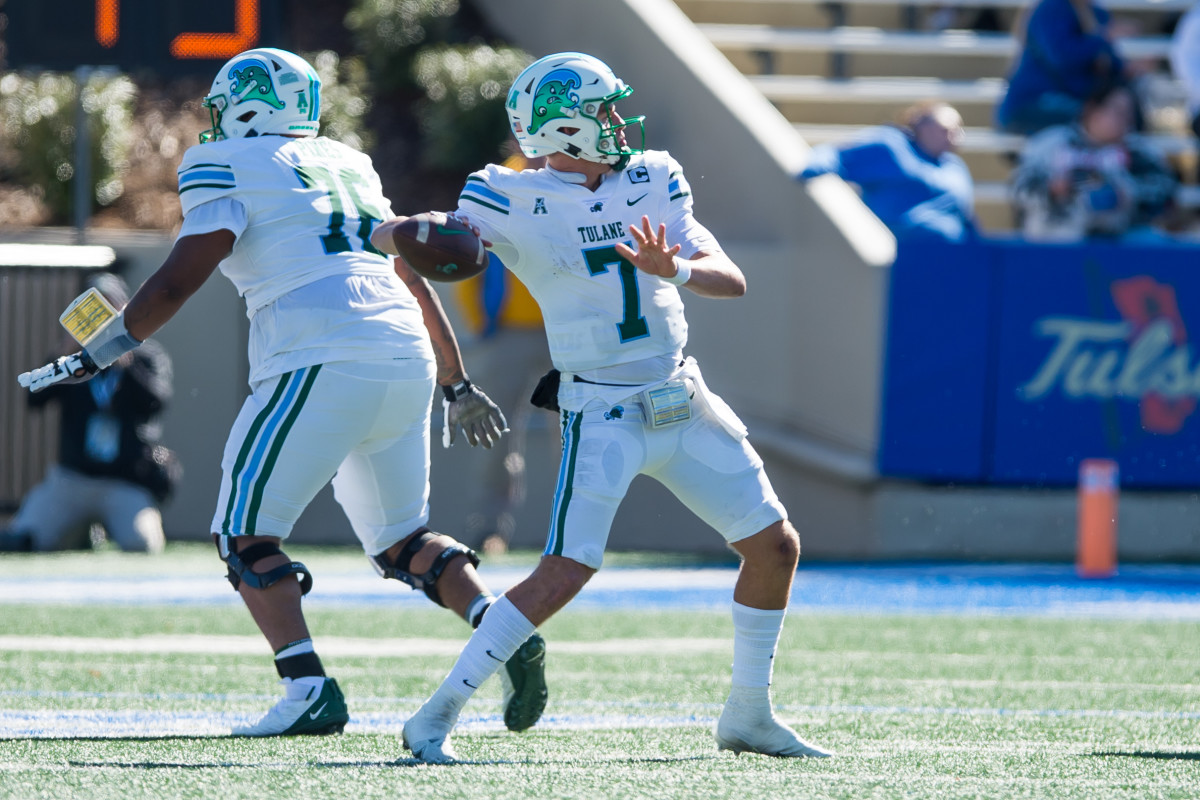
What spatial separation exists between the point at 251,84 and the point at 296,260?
0.51 metres

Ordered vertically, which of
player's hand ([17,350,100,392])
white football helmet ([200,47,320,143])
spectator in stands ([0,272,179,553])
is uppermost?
white football helmet ([200,47,320,143])

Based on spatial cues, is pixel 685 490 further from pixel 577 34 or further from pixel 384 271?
pixel 577 34

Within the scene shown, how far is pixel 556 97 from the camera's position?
465cm

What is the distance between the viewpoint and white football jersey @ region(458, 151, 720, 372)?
4.62 metres

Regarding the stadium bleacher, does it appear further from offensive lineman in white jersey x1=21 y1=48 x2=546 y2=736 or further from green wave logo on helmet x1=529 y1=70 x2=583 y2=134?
green wave logo on helmet x1=529 y1=70 x2=583 y2=134

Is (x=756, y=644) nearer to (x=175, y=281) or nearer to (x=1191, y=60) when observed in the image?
(x=175, y=281)

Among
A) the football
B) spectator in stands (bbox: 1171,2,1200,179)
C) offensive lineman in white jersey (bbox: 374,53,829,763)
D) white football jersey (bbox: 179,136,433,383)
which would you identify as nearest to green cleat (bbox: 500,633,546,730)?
offensive lineman in white jersey (bbox: 374,53,829,763)

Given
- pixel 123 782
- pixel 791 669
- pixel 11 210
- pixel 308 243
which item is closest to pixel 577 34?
pixel 11 210

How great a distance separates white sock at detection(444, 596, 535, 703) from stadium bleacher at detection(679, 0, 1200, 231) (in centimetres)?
963

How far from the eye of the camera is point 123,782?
408 cm

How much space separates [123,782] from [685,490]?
1.48m

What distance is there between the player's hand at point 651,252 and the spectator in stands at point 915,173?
6946 mm

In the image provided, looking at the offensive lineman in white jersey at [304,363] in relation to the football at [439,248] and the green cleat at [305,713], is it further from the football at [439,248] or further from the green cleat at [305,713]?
the football at [439,248]

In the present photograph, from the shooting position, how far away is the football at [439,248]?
4.42m
